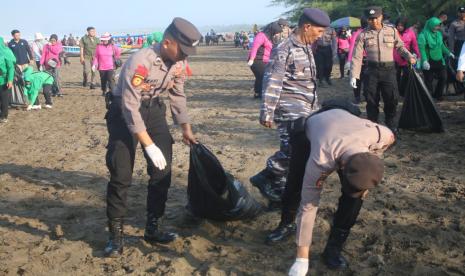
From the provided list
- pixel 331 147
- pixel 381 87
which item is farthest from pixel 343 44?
pixel 331 147

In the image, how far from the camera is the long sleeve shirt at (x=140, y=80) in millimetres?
3031

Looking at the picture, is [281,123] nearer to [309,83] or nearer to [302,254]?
[309,83]

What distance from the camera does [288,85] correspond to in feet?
12.1

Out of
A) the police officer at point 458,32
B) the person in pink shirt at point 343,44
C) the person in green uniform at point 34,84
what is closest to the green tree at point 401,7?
the person in pink shirt at point 343,44

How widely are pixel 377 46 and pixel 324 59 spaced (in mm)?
5844

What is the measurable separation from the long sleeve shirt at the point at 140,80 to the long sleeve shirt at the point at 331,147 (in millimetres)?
1189

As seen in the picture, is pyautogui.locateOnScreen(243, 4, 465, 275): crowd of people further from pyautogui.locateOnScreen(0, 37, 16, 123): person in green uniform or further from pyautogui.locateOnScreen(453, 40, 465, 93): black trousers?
pyautogui.locateOnScreen(0, 37, 16, 123): person in green uniform

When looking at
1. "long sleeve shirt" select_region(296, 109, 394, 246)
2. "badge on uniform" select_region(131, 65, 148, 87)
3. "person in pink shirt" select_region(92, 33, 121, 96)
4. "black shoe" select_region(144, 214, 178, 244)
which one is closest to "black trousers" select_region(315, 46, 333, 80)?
"person in pink shirt" select_region(92, 33, 121, 96)

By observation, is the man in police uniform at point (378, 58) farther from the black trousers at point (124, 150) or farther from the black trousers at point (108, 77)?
the black trousers at point (108, 77)

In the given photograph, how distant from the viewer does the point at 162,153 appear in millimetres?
3369

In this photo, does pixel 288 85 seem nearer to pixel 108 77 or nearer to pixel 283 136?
pixel 283 136

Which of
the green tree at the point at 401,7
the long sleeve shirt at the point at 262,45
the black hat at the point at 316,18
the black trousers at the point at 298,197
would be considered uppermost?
the green tree at the point at 401,7

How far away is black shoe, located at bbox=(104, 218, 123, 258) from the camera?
3.39 meters

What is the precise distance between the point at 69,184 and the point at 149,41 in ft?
18.2
